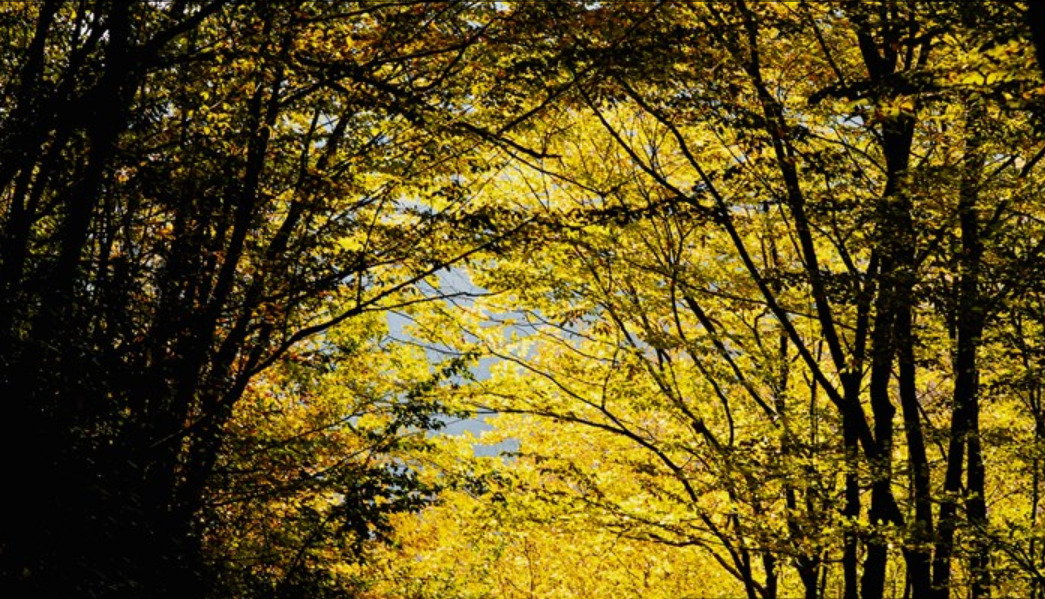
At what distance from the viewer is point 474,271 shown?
980 centimetres

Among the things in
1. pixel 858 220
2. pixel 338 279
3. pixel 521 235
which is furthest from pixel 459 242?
pixel 858 220

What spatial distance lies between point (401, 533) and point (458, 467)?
391 centimetres

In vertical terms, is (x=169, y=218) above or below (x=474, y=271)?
below

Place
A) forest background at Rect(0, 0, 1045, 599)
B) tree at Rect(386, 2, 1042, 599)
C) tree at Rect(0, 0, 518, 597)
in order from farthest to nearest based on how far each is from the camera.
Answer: tree at Rect(386, 2, 1042, 599), forest background at Rect(0, 0, 1045, 599), tree at Rect(0, 0, 518, 597)

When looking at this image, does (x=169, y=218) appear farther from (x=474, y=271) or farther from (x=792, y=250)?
(x=792, y=250)

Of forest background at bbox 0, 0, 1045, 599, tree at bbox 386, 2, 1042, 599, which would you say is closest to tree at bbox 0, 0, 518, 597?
forest background at bbox 0, 0, 1045, 599

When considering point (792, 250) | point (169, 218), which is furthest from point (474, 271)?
point (792, 250)

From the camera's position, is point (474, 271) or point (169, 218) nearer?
point (169, 218)

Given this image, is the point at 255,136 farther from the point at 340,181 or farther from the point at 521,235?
the point at 521,235

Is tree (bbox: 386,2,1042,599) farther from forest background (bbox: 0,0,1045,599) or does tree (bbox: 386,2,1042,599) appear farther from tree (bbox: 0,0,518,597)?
tree (bbox: 0,0,518,597)

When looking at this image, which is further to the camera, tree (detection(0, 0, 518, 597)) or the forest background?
the forest background

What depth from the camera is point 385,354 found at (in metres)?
10.5

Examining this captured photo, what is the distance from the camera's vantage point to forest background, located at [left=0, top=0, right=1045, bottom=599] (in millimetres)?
5082

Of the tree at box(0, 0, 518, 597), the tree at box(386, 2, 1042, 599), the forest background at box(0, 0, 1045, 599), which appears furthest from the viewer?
the tree at box(386, 2, 1042, 599)
